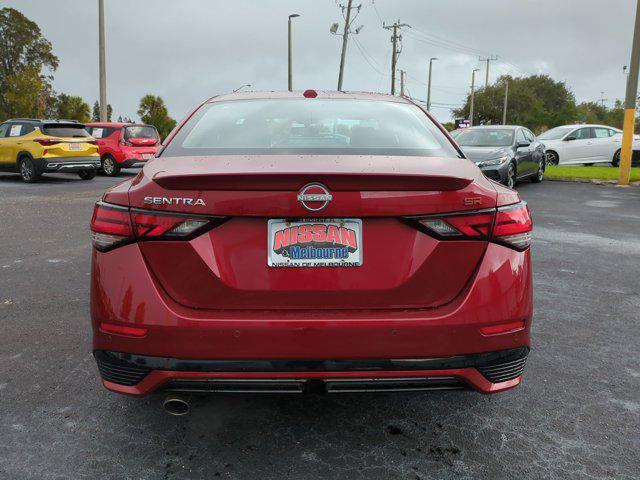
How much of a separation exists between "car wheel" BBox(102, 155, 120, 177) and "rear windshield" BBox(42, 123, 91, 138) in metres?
2.14

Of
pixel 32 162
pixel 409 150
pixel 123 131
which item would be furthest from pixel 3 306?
pixel 123 131

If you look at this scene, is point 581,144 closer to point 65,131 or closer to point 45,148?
point 65,131

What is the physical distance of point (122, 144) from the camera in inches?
714

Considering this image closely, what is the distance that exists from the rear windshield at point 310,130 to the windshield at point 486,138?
11350 millimetres

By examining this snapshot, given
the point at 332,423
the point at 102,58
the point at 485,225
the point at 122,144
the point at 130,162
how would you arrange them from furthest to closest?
the point at 102,58 → the point at 130,162 → the point at 122,144 → the point at 332,423 → the point at 485,225

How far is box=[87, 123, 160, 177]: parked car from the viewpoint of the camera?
18.2 m

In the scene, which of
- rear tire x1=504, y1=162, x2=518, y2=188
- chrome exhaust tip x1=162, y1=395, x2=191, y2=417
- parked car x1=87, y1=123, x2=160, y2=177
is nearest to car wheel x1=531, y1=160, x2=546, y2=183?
rear tire x1=504, y1=162, x2=518, y2=188

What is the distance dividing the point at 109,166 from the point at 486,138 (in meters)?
11.6

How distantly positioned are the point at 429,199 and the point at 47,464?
6.14 ft

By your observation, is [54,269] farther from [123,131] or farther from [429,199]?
[123,131]

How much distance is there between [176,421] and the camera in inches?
110

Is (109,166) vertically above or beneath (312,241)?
beneath

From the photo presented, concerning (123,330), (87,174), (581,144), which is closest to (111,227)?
(123,330)

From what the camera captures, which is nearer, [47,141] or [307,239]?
[307,239]
